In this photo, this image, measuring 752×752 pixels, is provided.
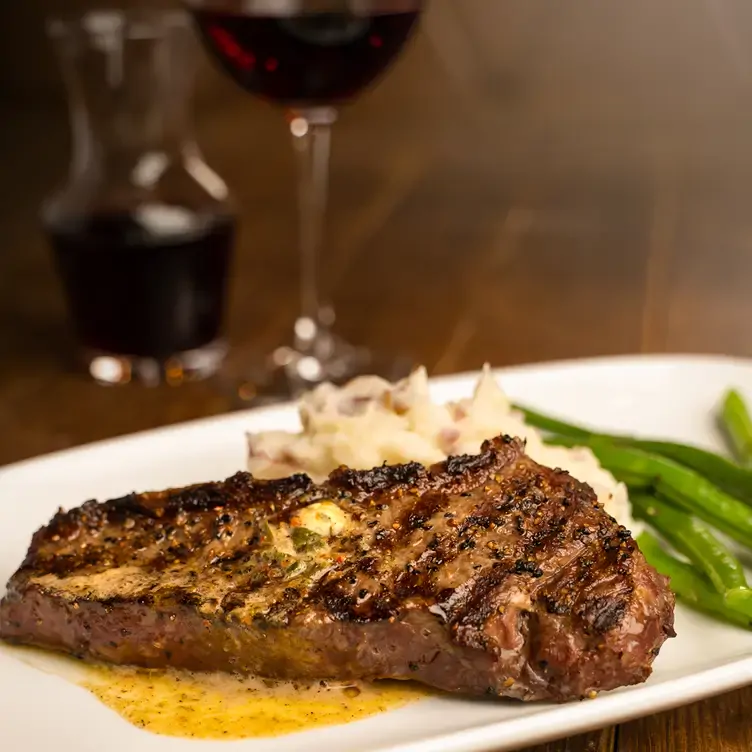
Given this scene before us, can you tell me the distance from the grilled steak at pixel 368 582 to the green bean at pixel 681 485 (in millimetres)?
464

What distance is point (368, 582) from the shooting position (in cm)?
219

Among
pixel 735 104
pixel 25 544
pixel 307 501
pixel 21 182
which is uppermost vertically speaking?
pixel 307 501

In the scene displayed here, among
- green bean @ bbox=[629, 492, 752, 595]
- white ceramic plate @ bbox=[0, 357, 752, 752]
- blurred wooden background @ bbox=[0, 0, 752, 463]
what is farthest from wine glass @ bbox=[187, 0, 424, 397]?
green bean @ bbox=[629, 492, 752, 595]

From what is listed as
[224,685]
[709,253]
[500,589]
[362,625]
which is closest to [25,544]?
[224,685]

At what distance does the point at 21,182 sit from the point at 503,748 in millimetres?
6544

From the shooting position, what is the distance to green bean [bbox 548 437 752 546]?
2.71 m

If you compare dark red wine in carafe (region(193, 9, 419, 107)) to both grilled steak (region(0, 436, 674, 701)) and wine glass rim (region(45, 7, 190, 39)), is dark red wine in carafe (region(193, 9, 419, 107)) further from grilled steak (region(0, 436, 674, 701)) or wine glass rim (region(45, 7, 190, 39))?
grilled steak (region(0, 436, 674, 701))

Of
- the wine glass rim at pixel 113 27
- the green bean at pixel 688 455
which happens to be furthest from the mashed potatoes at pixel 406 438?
the wine glass rim at pixel 113 27

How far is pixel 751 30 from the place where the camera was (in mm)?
7621

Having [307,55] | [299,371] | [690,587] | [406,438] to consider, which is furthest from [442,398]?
[307,55]

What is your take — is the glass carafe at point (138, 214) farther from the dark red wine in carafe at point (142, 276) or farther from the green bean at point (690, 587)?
the green bean at point (690, 587)

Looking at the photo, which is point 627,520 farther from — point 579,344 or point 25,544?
point 579,344

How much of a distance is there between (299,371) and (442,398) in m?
0.92

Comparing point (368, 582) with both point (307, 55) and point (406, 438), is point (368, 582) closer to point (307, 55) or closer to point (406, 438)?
point (406, 438)
